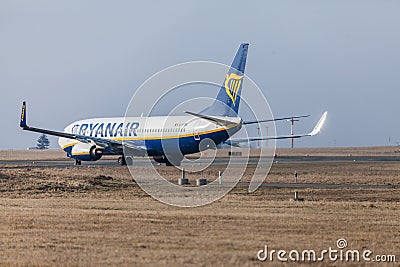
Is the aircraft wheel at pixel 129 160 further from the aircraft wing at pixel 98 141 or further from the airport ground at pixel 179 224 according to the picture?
the airport ground at pixel 179 224

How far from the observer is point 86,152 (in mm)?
74562

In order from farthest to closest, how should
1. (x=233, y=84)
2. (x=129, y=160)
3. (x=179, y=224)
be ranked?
(x=129, y=160), (x=233, y=84), (x=179, y=224)

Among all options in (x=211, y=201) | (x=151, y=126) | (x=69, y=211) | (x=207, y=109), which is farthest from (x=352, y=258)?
(x=151, y=126)

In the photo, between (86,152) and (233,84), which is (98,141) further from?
(233,84)

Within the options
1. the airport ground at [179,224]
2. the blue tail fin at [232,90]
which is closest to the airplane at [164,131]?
the blue tail fin at [232,90]

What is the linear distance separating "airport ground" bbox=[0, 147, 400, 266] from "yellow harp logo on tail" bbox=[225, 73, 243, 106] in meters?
16.6

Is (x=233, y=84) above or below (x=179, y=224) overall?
above

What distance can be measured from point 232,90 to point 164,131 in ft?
33.1

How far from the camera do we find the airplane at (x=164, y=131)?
6107 cm

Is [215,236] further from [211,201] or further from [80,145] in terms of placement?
[80,145]

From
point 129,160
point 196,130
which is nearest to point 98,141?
point 129,160

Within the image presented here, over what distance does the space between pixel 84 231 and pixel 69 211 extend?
6.62 metres

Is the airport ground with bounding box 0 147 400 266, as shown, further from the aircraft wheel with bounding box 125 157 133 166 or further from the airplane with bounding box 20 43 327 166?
the aircraft wheel with bounding box 125 157 133 166

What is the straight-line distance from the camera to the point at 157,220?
27.0 meters
